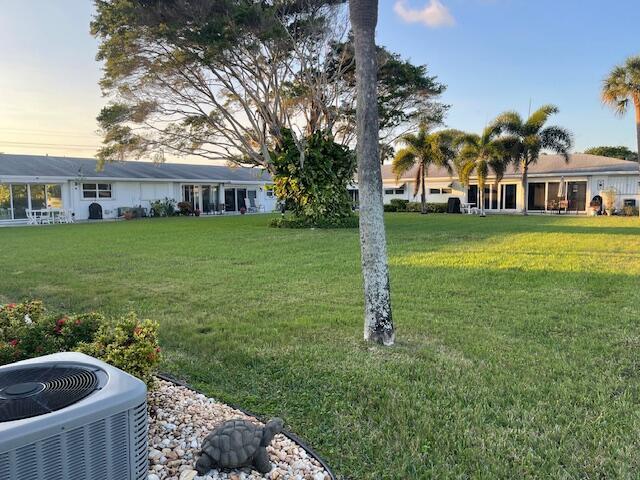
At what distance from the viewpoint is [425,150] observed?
3036 centimetres

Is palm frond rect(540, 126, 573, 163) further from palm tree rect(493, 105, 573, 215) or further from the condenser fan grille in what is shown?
the condenser fan grille

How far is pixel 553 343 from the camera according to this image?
14.9 ft

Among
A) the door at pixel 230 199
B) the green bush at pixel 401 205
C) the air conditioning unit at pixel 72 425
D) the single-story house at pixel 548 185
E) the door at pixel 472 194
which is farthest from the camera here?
the door at pixel 230 199

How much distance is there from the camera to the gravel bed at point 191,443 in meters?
2.50

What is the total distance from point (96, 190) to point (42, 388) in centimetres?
3040

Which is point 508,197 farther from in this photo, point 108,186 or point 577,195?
point 108,186

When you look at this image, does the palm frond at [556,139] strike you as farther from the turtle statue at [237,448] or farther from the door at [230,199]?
the turtle statue at [237,448]

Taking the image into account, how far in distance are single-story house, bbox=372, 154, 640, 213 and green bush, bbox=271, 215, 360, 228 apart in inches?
576

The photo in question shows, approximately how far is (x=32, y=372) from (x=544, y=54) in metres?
21.5

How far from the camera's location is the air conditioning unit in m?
1.55

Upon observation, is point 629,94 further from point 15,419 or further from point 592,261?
point 15,419

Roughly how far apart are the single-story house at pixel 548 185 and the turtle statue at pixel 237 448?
3129cm

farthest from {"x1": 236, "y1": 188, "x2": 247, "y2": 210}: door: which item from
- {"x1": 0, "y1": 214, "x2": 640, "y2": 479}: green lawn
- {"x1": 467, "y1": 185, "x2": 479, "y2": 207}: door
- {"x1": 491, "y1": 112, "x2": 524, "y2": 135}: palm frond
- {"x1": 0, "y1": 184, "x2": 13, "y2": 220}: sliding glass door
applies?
{"x1": 0, "y1": 214, "x2": 640, "y2": 479}: green lawn

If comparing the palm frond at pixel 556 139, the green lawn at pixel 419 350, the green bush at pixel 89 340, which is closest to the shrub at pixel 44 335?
the green bush at pixel 89 340
